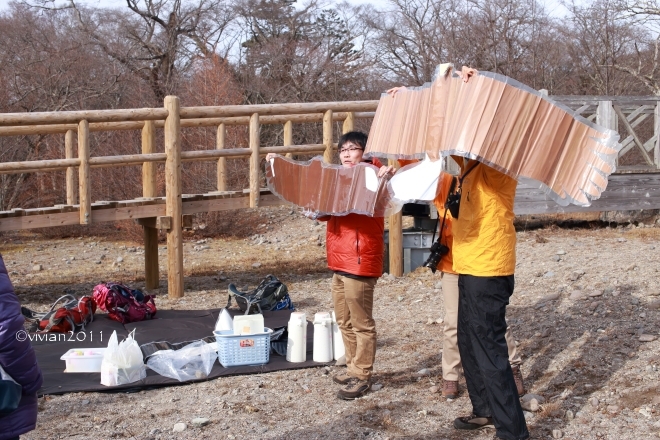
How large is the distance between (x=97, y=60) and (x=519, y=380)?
71.6 feet

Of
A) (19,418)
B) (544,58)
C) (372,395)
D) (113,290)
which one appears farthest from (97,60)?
(19,418)

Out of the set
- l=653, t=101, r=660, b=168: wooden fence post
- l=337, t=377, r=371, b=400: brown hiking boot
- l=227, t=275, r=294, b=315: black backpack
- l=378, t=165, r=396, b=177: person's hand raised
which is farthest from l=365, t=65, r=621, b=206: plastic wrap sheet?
l=653, t=101, r=660, b=168: wooden fence post

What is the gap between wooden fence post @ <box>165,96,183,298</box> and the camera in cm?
925

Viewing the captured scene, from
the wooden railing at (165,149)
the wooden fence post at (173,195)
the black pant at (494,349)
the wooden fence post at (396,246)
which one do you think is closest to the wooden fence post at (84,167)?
the wooden railing at (165,149)

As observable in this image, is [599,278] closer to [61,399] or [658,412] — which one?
[658,412]

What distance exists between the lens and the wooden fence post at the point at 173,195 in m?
9.25

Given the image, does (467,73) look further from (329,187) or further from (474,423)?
(474,423)

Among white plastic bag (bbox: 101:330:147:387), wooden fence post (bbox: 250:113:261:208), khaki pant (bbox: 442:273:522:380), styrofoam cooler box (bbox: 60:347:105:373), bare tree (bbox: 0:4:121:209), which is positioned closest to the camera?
khaki pant (bbox: 442:273:522:380)

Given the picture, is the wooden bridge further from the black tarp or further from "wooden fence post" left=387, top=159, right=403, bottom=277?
the black tarp

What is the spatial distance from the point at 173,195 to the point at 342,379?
14.8 ft

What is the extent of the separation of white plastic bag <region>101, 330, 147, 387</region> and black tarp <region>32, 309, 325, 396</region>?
0.06 m

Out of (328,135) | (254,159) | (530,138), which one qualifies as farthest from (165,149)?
(530,138)

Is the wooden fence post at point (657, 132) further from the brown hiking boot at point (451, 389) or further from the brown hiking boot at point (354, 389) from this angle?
the brown hiking boot at point (354, 389)

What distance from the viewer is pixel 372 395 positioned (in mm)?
5340
